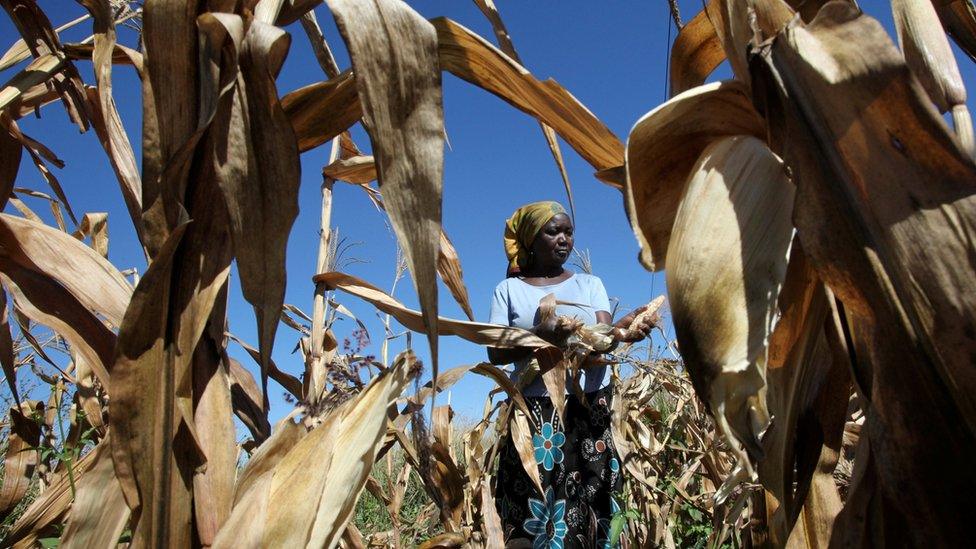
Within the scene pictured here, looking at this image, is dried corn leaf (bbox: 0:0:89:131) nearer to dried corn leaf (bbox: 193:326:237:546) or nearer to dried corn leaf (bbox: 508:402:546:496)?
dried corn leaf (bbox: 193:326:237:546)

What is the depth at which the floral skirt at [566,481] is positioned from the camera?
194 cm

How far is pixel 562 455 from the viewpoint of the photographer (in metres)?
1.99

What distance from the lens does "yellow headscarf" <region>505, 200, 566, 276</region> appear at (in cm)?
230

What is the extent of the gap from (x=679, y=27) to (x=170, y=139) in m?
0.39

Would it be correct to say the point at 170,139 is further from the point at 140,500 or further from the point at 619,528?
the point at 619,528

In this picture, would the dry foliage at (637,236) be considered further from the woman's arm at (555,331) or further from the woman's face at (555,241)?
the woman's face at (555,241)

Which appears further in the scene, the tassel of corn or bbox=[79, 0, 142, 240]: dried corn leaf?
bbox=[79, 0, 142, 240]: dried corn leaf

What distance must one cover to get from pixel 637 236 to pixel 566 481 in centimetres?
172

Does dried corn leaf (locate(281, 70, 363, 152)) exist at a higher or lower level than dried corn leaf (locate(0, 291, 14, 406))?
higher

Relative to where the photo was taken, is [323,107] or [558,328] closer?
[323,107]

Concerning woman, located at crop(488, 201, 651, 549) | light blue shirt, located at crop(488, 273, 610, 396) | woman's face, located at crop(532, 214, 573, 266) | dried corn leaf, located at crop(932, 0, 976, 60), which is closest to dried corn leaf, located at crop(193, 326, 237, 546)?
dried corn leaf, located at crop(932, 0, 976, 60)

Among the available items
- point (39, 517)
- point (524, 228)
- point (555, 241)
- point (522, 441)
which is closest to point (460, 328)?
point (39, 517)

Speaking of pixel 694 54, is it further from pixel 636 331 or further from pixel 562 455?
pixel 562 455

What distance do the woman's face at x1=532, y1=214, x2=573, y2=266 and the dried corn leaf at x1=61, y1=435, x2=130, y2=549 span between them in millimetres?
1866
